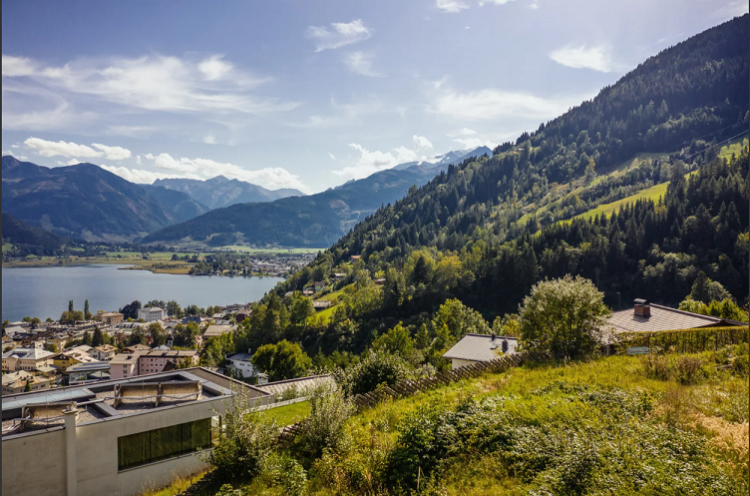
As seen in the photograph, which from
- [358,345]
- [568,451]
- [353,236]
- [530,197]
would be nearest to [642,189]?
[530,197]

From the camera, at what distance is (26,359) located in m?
92.2

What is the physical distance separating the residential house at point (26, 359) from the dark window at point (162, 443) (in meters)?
97.5

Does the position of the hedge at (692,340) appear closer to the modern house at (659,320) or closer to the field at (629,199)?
the modern house at (659,320)

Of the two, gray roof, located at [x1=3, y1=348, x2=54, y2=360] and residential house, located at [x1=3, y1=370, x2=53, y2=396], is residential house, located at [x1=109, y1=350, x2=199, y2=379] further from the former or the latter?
gray roof, located at [x1=3, y1=348, x2=54, y2=360]

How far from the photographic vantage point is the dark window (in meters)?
15.3

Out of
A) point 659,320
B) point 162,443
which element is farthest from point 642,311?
point 162,443

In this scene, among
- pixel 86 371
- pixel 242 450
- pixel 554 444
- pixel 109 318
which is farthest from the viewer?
pixel 109 318

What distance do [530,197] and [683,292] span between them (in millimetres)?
101465

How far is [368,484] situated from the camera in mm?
9117

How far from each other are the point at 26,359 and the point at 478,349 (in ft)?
332

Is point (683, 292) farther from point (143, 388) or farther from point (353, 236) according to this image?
point (353, 236)

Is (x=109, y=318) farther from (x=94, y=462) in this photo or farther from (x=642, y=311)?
(x=642, y=311)

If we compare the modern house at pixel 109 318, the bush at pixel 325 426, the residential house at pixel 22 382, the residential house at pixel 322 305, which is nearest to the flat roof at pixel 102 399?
the bush at pixel 325 426

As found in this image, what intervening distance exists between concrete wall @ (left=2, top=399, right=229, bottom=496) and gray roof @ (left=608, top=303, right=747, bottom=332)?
837 inches
